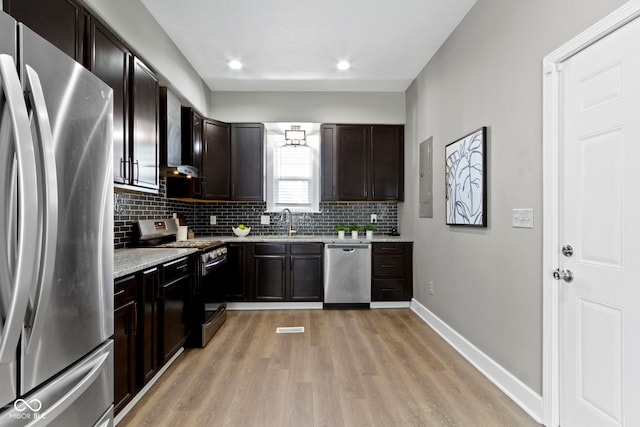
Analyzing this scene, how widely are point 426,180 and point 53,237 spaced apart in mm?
3492

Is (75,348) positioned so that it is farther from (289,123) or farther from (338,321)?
(289,123)

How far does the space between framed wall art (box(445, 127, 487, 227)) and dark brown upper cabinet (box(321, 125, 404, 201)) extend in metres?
1.39

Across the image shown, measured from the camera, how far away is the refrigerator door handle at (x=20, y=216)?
0.82m

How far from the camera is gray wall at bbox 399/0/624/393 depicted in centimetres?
194

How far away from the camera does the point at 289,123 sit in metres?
4.59

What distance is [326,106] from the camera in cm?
468

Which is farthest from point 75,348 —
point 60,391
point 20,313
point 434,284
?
point 434,284

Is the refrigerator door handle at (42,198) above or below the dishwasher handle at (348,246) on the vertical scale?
above

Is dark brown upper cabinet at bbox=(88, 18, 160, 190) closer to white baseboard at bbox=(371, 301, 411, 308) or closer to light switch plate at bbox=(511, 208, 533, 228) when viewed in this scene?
A: light switch plate at bbox=(511, 208, 533, 228)

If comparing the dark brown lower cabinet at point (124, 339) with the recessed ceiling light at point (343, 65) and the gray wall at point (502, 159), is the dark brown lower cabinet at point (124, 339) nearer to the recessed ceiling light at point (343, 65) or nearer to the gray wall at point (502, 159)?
the gray wall at point (502, 159)

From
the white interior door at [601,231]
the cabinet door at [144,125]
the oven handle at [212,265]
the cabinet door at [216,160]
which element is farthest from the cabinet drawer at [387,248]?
the cabinet door at [144,125]

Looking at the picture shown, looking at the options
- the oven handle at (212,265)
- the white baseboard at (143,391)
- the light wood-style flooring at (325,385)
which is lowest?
the light wood-style flooring at (325,385)

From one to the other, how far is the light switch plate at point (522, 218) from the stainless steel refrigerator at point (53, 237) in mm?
2239

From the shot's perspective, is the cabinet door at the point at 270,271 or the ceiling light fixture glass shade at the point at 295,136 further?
the ceiling light fixture glass shade at the point at 295,136
